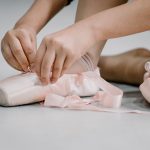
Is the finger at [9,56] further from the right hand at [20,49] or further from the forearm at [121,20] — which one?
the forearm at [121,20]

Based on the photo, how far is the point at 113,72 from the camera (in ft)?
3.84

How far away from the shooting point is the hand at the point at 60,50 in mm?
709

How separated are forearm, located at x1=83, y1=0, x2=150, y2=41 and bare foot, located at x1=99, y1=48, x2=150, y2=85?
30cm

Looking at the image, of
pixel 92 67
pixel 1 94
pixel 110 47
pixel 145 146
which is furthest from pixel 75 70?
pixel 110 47

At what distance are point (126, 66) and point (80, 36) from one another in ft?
1.42

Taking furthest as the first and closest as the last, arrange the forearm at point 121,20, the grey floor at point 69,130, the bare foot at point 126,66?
1. the bare foot at point 126,66
2. the forearm at point 121,20
3. the grey floor at point 69,130

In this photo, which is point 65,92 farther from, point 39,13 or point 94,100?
point 39,13

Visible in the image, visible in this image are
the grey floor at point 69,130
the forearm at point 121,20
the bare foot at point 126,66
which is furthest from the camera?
the bare foot at point 126,66

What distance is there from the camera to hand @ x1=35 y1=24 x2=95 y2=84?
2.33ft

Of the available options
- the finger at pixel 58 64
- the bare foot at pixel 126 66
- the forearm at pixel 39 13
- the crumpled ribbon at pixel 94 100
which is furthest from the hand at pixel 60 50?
the bare foot at pixel 126 66

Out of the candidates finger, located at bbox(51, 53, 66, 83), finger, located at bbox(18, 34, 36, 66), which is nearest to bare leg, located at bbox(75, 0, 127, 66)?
finger, located at bbox(18, 34, 36, 66)

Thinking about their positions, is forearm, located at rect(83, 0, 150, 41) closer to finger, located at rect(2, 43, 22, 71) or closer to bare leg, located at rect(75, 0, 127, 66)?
finger, located at rect(2, 43, 22, 71)

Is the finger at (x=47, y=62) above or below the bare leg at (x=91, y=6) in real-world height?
above

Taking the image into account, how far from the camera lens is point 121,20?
0.78 m
